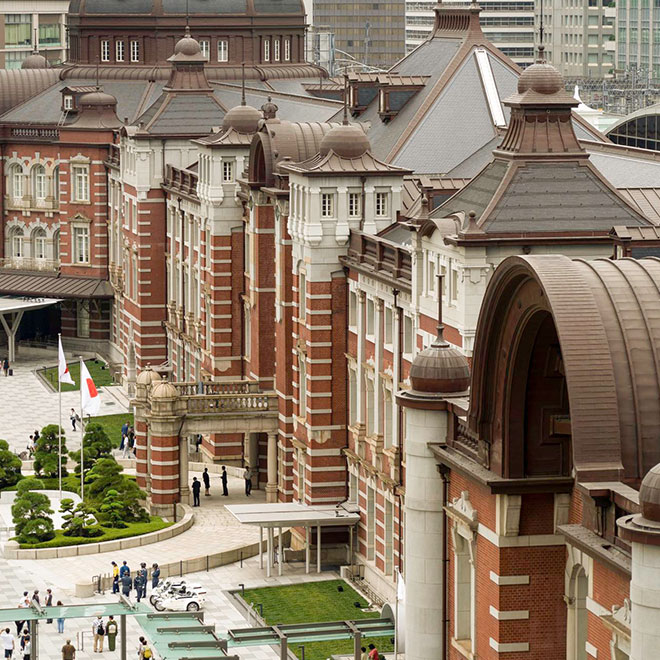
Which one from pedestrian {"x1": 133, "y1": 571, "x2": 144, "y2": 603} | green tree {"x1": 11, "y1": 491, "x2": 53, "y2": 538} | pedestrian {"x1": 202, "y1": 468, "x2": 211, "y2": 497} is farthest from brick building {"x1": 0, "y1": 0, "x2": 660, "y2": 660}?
pedestrian {"x1": 133, "y1": 571, "x2": 144, "y2": 603}

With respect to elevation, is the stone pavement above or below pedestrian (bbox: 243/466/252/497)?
above

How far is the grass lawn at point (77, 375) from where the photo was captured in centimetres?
12057

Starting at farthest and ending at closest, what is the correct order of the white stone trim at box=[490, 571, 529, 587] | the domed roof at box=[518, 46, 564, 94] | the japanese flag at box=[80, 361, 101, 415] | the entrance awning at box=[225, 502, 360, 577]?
the japanese flag at box=[80, 361, 101, 415], the entrance awning at box=[225, 502, 360, 577], the domed roof at box=[518, 46, 564, 94], the white stone trim at box=[490, 571, 529, 587]

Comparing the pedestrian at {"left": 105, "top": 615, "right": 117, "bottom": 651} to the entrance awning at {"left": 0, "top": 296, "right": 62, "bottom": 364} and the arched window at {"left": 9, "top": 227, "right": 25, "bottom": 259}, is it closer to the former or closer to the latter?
the entrance awning at {"left": 0, "top": 296, "right": 62, "bottom": 364}

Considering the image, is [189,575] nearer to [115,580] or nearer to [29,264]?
[115,580]

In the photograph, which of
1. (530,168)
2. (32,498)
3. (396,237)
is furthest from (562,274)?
(32,498)

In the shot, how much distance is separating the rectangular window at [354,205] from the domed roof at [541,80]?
490 inches

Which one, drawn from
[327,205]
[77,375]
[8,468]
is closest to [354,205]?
[327,205]

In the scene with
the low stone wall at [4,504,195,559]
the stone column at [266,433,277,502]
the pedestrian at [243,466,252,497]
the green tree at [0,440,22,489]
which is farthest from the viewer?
the green tree at [0,440,22,489]

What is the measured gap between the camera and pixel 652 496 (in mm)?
33844

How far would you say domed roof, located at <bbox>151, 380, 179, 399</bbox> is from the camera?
288 feet

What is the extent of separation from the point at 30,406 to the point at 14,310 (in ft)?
52.0

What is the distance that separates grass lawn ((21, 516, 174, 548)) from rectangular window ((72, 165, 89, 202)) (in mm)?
48081

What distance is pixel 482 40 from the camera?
293ft
